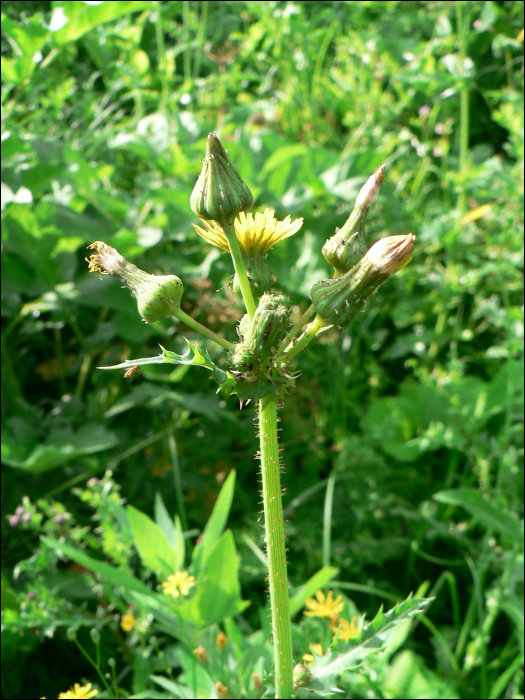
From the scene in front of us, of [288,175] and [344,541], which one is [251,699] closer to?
[344,541]

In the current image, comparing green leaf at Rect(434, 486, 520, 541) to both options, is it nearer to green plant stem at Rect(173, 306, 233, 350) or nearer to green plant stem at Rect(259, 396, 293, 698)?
green plant stem at Rect(259, 396, 293, 698)

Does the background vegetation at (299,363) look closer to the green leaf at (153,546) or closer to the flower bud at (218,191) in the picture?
Answer: the green leaf at (153,546)

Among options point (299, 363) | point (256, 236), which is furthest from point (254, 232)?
point (299, 363)

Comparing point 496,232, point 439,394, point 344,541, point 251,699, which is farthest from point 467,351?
point 251,699

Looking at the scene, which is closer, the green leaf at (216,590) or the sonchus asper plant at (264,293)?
the sonchus asper plant at (264,293)

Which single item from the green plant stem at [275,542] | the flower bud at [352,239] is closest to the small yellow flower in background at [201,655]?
the green plant stem at [275,542]

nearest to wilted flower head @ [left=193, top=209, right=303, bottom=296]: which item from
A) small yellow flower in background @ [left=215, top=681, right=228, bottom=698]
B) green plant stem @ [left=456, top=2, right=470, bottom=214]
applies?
small yellow flower in background @ [left=215, top=681, right=228, bottom=698]

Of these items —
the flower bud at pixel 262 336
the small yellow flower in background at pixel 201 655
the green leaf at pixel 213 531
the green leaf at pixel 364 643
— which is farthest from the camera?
the green leaf at pixel 213 531

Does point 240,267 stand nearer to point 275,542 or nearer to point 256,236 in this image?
point 256,236

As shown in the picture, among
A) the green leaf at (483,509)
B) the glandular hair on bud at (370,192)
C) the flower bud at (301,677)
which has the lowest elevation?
the green leaf at (483,509)
